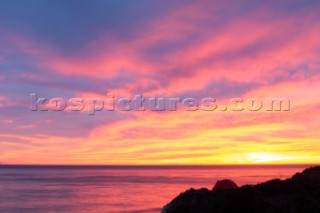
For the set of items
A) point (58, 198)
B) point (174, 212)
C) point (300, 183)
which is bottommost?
point (58, 198)

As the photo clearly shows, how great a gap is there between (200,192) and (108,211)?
156 feet

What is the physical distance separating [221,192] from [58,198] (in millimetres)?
73721

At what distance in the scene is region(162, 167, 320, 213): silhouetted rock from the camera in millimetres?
22750

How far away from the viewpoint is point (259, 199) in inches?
918

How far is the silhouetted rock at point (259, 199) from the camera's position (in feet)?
74.6

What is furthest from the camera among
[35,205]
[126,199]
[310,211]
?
[126,199]

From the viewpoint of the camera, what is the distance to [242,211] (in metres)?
22.6

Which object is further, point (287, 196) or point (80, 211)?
point (80, 211)

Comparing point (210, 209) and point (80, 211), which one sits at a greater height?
point (210, 209)

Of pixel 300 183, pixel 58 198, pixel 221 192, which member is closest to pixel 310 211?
pixel 300 183

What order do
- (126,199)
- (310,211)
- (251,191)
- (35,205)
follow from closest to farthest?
(310,211) → (251,191) → (35,205) → (126,199)

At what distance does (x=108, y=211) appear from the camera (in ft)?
229

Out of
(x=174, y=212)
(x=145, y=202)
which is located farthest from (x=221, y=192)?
(x=145, y=202)

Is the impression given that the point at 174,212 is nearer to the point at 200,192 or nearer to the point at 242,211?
the point at 200,192
